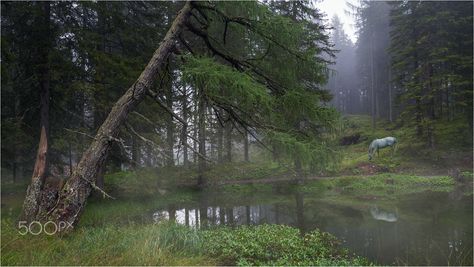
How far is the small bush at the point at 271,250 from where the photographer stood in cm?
660

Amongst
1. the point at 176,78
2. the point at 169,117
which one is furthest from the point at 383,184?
the point at 176,78

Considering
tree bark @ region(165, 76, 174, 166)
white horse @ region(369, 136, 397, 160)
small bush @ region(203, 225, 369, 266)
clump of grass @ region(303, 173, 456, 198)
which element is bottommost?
clump of grass @ region(303, 173, 456, 198)

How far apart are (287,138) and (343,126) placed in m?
1.75

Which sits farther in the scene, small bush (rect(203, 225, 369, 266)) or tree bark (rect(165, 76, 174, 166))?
tree bark (rect(165, 76, 174, 166))

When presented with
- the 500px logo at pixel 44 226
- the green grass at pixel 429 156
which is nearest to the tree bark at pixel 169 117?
the 500px logo at pixel 44 226

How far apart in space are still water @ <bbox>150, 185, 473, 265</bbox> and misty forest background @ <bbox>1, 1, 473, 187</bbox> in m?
2.37

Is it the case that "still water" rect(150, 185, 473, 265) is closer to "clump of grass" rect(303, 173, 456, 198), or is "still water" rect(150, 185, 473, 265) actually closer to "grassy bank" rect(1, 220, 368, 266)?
"grassy bank" rect(1, 220, 368, 266)

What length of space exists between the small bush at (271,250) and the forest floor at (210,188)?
33mm

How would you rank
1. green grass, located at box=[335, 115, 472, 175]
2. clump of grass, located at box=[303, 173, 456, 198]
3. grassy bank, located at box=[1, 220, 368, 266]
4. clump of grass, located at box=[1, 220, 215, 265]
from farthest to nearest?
green grass, located at box=[335, 115, 472, 175], clump of grass, located at box=[303, 173, 456, 198], grassy bank, located at box=[1, 220, 368, 266], clump of grass, located at box=[1, 220, 215, 265]

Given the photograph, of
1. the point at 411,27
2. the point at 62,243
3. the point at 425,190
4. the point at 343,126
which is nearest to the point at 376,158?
the point at 425,190

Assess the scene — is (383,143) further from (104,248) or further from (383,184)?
(104,248)

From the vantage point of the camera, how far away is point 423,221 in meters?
11.6

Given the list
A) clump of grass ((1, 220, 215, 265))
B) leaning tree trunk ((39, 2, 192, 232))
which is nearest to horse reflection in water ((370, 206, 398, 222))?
clump of grass ((1, 220, 215, 265))

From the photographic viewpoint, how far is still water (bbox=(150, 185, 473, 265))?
27.8 feet
